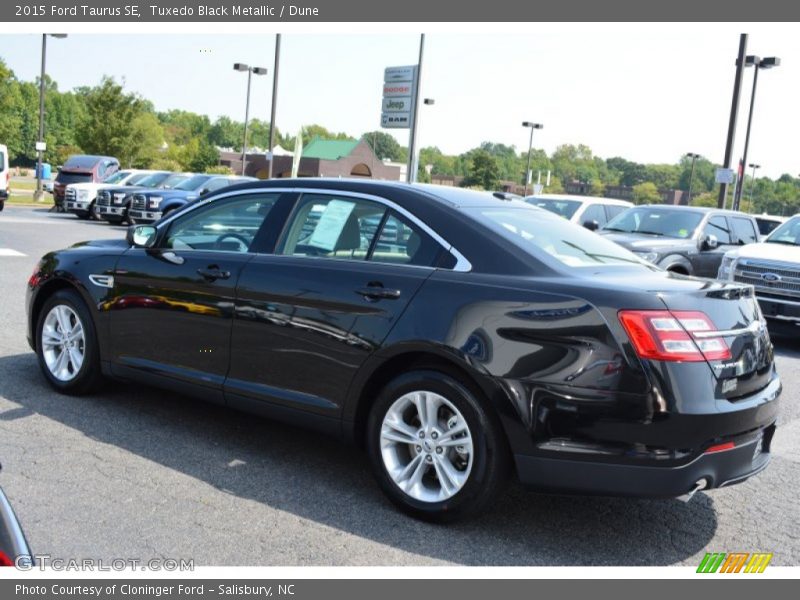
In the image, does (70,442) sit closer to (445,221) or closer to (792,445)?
(445,221)

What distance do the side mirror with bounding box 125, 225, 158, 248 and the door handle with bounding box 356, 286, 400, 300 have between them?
192cm

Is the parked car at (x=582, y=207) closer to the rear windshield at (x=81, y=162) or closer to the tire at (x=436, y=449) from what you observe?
the tire at (x=436, y=449)

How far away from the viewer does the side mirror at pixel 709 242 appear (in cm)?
1152

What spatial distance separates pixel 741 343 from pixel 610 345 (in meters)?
0.73

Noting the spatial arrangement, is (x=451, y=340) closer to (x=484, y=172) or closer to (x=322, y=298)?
(x=322, y=298)

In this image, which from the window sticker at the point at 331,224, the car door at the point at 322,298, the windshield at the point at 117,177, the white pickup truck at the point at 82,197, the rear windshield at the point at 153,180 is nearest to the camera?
the car door at the point at 322,298

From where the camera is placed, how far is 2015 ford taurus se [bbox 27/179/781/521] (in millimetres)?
3617

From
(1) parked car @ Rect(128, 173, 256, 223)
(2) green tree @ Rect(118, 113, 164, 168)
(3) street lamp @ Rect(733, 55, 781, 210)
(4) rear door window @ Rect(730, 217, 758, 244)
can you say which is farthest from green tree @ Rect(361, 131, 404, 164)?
(4) rear door window @ Rect(730, 217, 758, 244)

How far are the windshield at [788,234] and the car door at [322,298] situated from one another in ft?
28.8

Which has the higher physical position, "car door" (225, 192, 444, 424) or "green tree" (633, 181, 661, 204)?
"green tree" (633, 181, 661, 204)

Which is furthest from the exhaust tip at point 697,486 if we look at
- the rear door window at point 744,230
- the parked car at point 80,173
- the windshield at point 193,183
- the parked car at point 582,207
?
the parked car at point 80,173

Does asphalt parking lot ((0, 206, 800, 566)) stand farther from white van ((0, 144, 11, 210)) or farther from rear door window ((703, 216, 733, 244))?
white van ((0, 144, 11, 210))

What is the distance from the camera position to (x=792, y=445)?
5859 millimetres

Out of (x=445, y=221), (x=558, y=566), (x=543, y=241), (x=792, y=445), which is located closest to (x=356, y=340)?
(x=445, y=221)
